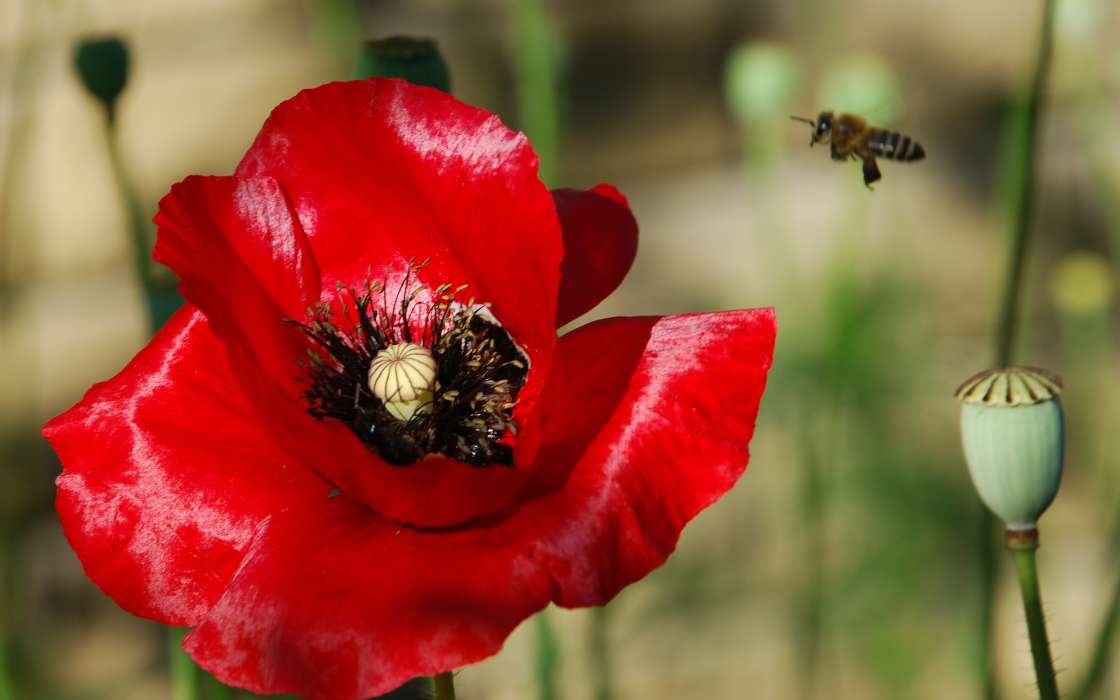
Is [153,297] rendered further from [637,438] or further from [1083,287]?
[1083,287]

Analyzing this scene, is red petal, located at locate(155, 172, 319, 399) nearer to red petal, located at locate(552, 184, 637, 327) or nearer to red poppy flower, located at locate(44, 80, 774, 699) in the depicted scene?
red poppy flower, located at locate(44, 80, 774, 699)

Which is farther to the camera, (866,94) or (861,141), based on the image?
(866,94)

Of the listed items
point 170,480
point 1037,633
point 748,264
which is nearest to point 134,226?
point 170,480

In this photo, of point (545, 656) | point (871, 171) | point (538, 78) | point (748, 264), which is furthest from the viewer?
point (748, 264)

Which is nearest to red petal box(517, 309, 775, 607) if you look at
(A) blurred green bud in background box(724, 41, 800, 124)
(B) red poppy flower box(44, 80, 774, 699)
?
(B) red poppy flower box(44, 80, 774, 699)

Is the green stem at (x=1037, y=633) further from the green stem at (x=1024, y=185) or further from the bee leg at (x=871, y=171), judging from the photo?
the bee leg at (x=871, y=171)

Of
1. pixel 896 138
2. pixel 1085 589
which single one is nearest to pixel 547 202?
pixel 896 138

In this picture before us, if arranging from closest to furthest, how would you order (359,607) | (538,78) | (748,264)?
(359,607) < (538,78) < (748,264)
